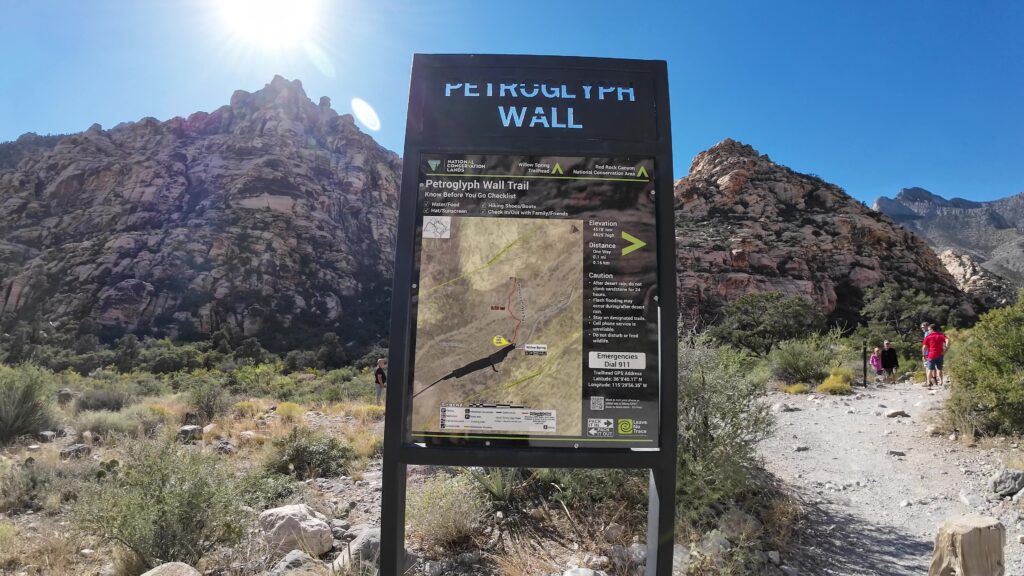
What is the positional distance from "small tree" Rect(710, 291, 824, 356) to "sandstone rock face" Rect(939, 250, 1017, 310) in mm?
27092

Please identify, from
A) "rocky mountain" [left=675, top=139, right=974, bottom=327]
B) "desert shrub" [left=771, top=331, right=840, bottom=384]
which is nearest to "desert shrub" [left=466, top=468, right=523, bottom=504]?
"desert shrub" [left=771, top=331, right=840, bottom=384]

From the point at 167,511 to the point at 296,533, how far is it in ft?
2.78

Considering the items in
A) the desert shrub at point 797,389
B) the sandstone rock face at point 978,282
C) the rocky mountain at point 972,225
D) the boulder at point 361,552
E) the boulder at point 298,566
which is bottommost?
the boulder at point 298,566

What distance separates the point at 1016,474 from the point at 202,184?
57688 millimetres

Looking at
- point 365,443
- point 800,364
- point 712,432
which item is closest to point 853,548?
point 712,432

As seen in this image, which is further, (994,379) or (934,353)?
(934,353)

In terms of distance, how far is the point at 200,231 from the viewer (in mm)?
39719

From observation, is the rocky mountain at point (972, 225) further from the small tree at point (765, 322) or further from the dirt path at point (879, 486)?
the dirt path at point (879, 486)

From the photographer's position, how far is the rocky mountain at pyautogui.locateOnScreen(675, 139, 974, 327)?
39.7m

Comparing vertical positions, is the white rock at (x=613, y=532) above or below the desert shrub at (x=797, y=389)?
below

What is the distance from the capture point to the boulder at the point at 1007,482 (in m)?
4.23

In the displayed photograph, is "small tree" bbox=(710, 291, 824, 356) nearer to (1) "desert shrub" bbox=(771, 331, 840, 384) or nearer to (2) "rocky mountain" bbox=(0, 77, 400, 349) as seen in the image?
(1) "desert shrub" bbox=(771, 331, 840, 384)

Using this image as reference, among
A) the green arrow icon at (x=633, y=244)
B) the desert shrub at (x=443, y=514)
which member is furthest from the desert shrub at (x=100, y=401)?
the green arrow icon at (x=633, y=244)

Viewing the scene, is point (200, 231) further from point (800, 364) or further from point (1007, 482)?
point (1007, 482)
